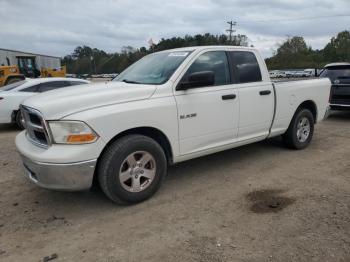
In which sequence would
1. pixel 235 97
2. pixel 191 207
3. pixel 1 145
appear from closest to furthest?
pixel 191 207 < pixel 235 97 < pixel 1 145

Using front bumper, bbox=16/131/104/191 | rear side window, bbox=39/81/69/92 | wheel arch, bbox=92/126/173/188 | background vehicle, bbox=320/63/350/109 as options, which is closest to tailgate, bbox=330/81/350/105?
background vehicle, bbox=320/63/350/109

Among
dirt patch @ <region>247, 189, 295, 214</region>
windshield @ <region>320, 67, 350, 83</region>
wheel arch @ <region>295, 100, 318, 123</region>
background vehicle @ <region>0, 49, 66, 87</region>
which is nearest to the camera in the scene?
dirt patch @ <region>247, 189, 295, 214</region>

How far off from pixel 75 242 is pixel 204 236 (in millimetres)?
1255

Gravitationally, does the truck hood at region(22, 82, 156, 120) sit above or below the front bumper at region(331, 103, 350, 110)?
above

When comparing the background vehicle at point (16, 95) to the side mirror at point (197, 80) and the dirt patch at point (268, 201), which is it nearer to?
the side mirror at point (197, 80)

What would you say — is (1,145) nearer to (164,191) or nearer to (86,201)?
(86,201)

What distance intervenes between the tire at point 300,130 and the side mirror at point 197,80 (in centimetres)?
241

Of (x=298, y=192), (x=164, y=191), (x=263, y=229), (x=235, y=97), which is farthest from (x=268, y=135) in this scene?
(x=263, y=229)

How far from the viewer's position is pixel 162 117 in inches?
168

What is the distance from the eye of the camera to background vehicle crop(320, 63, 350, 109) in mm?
9383

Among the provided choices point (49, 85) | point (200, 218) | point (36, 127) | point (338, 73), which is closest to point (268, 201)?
point (200, 218)

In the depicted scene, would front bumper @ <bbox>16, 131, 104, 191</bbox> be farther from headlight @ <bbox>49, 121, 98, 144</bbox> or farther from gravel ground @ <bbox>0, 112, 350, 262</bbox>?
gravel ground @ <bbox>0, 112, 350, 262</bbox>

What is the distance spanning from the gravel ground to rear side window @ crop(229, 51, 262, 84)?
1.36 m

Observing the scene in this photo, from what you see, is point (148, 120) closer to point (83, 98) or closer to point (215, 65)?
point (83, 98)
